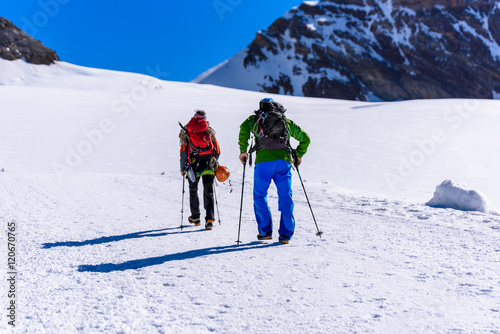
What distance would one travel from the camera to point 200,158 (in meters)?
5.98

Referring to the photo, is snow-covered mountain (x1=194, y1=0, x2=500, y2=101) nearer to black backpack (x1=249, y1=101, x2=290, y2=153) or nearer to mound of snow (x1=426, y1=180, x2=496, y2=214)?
mound of snow (x1=426, y1=180, x2=496, y2=214)

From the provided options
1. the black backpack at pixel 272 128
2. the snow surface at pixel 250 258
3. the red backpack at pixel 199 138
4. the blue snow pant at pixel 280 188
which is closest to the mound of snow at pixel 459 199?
the snow surface at pixel 250 258

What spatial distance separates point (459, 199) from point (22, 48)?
7495 cm

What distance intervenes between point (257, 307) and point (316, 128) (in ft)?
61.5

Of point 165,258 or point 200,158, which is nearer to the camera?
point 165,258

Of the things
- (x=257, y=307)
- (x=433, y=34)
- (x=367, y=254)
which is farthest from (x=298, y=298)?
(x=433, y=34)

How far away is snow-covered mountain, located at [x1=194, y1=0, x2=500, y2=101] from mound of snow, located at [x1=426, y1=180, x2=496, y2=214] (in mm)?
103729

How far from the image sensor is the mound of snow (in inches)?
268

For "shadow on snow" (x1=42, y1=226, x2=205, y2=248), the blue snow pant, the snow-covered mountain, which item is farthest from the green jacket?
the snow-covered mountain

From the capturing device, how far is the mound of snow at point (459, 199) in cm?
680

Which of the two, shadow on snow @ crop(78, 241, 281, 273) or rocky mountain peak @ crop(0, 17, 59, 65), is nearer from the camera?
shadow on snow @ crop(78, 241, 281, 273)

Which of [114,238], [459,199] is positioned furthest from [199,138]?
[459,199]

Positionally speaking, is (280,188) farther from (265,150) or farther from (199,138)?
(199,138)

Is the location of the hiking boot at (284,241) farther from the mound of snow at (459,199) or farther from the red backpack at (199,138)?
the mound of snow at (459,199)
